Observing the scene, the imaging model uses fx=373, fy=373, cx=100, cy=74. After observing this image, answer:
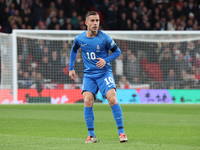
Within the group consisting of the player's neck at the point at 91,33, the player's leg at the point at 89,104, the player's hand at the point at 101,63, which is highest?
the player's neck at the point at 91,33

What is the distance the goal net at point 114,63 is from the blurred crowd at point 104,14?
1859 mm

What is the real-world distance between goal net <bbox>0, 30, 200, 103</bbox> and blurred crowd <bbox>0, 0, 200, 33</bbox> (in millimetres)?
1859

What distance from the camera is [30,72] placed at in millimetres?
14258

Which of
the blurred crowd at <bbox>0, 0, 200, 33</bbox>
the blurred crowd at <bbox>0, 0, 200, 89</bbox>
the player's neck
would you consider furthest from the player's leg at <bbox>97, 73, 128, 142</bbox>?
the blurred crowd at <bbox>0, 0, 200, 33</bbox>

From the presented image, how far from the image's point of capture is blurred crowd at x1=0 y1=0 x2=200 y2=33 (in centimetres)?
1628

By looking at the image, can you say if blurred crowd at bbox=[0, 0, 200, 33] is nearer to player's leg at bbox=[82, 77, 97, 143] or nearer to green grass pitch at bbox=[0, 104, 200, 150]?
green grass pitch at bbox=[0, 104, 200, 150]

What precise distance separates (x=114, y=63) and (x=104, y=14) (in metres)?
3.75

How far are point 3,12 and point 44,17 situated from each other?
1825 mm

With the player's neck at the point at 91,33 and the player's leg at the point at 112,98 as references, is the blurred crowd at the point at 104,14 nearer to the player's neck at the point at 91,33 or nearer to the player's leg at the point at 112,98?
the player's neck at the point at 91,33

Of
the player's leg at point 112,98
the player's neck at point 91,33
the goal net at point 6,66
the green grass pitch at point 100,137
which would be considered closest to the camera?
the green grass pitch at point 100,137

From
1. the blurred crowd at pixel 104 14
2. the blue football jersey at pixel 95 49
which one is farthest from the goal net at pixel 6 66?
the blue football jersey at pixel 95 49

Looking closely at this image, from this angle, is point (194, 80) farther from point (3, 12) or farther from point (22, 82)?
point (3, 12)

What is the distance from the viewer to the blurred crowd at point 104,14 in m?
16.3

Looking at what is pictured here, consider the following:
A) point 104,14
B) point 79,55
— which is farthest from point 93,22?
point 104,14
